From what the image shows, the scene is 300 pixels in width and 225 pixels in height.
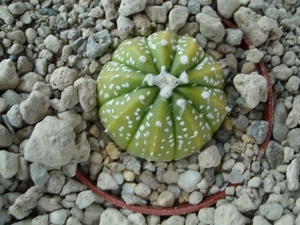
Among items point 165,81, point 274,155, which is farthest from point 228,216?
point 165,81

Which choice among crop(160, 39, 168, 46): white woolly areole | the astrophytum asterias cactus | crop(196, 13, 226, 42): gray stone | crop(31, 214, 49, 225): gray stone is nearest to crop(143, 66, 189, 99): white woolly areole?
the astrophytum asterias cactus

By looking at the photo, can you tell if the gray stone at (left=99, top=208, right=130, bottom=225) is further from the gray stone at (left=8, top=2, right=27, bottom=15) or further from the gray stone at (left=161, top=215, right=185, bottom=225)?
the gray stone at (left=8, top=2, right=27, bottom=15)

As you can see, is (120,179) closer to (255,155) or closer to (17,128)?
(17,128)

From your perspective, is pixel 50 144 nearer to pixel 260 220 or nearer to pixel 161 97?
pixel 161 97

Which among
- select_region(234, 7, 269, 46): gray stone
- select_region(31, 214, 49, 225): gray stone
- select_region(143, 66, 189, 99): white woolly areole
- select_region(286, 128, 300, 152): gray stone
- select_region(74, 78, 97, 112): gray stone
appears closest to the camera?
select_region(143, 66, 189, 99): white woolly areole

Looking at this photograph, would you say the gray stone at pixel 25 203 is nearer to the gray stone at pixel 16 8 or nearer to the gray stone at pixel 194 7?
the gray stone at pixel 16 8

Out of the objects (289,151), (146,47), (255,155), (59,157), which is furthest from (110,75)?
(289,151)
